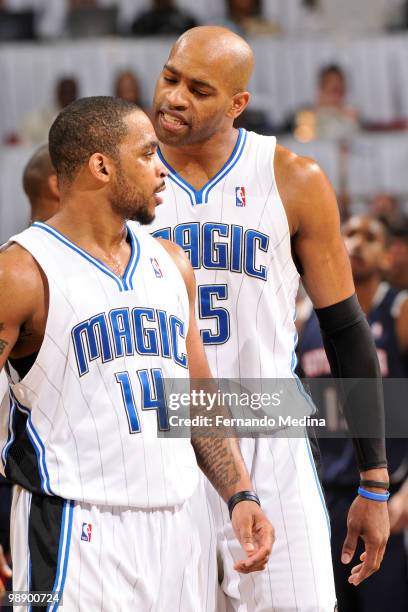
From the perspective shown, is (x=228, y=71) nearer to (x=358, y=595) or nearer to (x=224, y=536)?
(x=224, y=536)

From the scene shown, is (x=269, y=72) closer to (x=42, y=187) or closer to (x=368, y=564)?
(x=42, y=187)

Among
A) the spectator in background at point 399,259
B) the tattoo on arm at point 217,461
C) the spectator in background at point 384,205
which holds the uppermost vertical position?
the spectator in background at point 384,205

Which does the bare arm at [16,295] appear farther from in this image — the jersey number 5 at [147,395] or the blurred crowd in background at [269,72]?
the blurred crowd in background at [269,72]

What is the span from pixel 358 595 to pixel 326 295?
2.77m

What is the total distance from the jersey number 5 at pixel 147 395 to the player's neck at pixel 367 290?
3171mm

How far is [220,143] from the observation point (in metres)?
3.62

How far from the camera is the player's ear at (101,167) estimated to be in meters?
3.02

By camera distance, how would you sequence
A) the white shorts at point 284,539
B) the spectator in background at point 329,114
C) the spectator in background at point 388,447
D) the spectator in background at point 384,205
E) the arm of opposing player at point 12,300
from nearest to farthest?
the arm of opposing player at point 12,300, the white shorts at point 284,539, the spectator in background at point 388,447, the spectator in background at point 384,205, the spectator in background at point 329,114

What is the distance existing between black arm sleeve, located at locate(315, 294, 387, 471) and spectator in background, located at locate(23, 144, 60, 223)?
1.55 metres

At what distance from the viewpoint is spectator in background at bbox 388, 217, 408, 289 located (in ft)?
25.2

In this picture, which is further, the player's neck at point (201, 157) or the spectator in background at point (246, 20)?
the spectator in background at point (246, 20)

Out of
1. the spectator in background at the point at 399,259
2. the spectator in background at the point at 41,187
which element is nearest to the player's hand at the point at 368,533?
the spectator in background at the point at 41,187

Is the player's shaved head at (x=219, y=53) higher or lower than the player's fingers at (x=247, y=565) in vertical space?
higher

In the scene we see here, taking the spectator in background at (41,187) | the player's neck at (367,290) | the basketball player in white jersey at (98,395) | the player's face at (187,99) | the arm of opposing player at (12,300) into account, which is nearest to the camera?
the arm of opposing player at (12,300)
